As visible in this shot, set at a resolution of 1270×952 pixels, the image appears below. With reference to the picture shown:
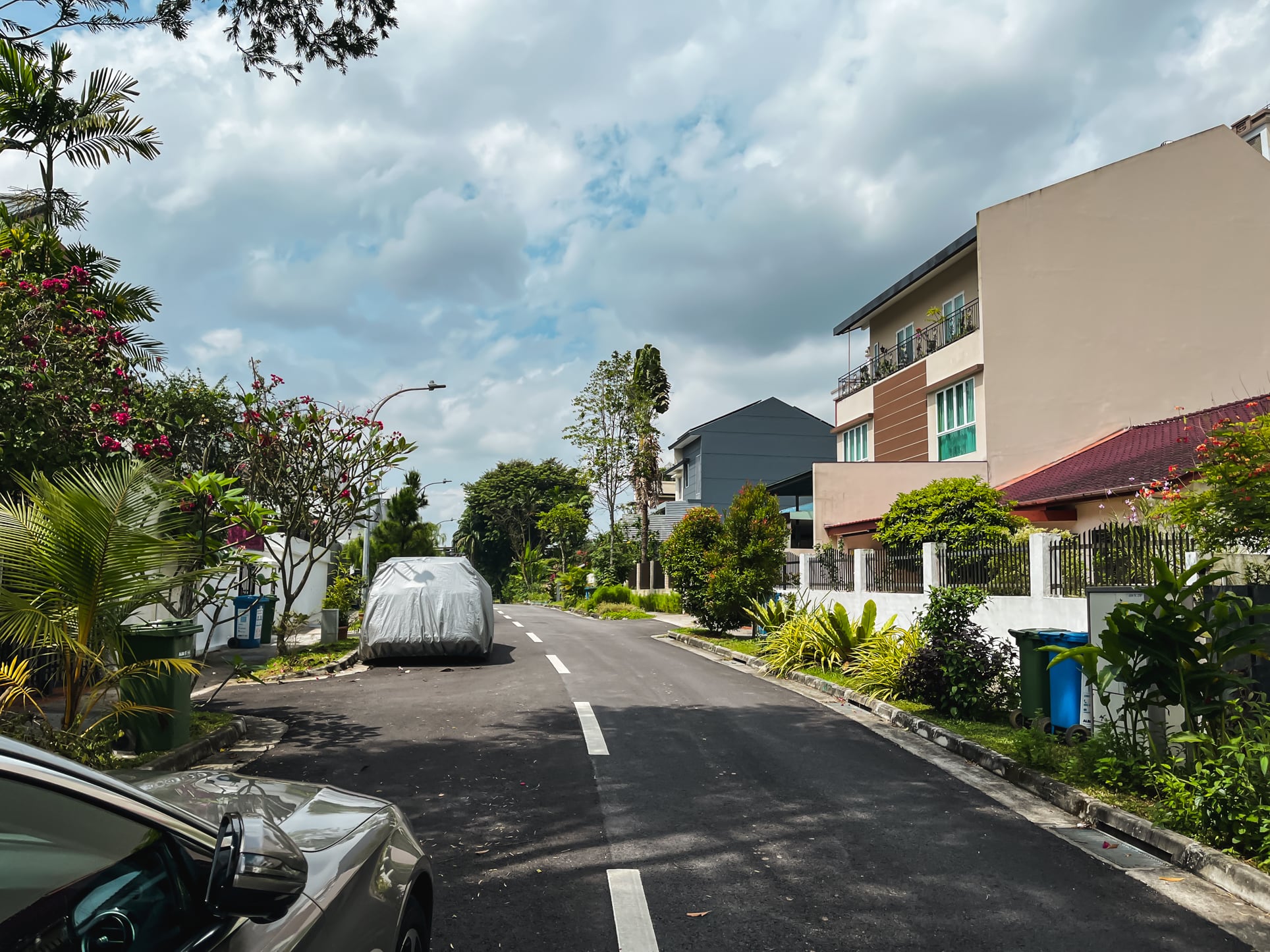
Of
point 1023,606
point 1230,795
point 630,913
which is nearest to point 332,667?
point 1023,606

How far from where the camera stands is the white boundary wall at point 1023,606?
11117mm

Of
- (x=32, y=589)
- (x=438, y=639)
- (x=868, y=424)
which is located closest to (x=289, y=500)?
(x=438, y=639)

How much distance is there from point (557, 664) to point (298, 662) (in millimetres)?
4440

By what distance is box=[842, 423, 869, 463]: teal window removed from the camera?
3017 centimetres

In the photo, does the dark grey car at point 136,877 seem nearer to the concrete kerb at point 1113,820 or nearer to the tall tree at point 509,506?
the concrete kerb at point 1113,820

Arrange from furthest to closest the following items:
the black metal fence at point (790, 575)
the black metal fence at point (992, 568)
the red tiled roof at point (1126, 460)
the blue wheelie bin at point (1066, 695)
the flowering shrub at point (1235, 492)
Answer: the black metal fence at point (790, 575), the red tiled roof at point (1126, 460), the black metal fence at point (992, 568), the blue wheelie bin at point (1066, 695), the flowering shrub at point (1235, 492)

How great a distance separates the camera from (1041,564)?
11609 mm

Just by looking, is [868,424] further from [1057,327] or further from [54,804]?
[54,804]

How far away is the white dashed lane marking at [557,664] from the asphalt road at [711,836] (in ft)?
12.7

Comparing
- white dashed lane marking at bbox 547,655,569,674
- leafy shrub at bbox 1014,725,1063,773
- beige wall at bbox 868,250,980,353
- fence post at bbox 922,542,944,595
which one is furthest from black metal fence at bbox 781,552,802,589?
leafy shrub at bbox 1014,725,1063,773

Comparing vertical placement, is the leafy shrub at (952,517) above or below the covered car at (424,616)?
above

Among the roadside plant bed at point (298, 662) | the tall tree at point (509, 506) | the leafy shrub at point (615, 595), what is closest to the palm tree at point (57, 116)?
the roadside plant bed at point (298, 662)

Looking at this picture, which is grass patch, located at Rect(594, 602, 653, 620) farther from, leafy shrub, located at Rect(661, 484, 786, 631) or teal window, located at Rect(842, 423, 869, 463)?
leafy shrub, located at Rect(661, 484, 786, 631)

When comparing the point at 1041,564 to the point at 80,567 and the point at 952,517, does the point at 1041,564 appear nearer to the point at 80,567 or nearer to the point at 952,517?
the point at 952,517
